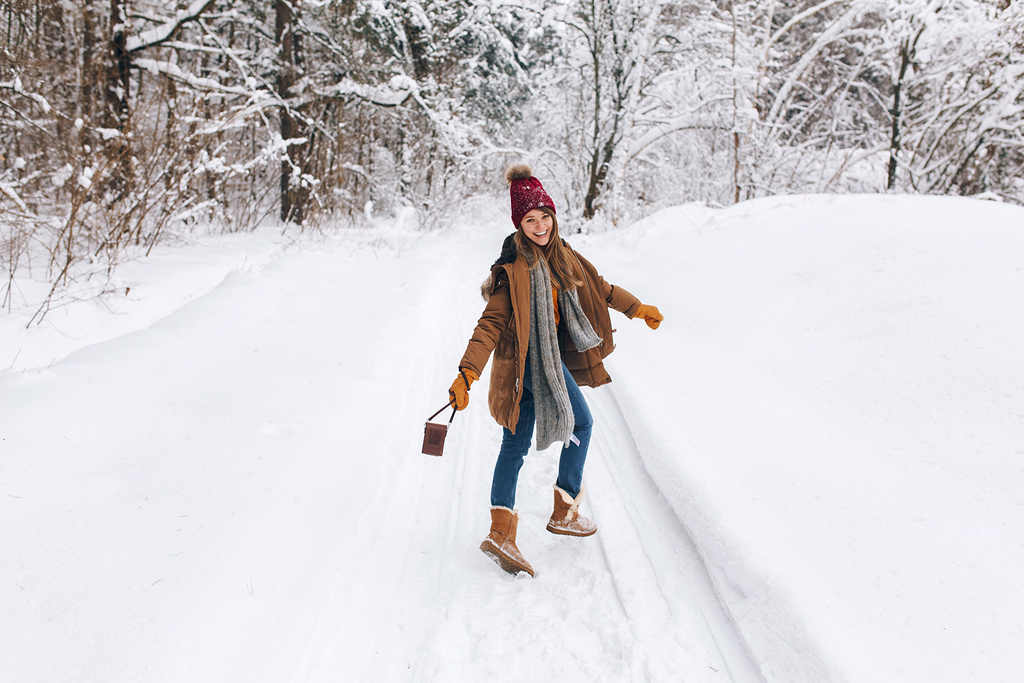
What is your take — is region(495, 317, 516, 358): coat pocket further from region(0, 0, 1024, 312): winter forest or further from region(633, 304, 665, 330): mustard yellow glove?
region(0, 0, 1024, 312): winter forest

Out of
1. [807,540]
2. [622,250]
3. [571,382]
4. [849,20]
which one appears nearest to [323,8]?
[622,250]

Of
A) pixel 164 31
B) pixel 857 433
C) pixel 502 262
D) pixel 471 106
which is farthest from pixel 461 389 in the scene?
pixel 471 106

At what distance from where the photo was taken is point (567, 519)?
2680 millimetres

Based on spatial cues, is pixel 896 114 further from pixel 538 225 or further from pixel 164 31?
pixel 164 31

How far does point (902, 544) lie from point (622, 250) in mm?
7408

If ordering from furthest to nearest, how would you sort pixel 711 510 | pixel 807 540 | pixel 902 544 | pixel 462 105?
pixel 462 105 < pixel 711 510 < pixel 807 540 < pixel 902 544

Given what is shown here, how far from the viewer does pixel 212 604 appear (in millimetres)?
2057

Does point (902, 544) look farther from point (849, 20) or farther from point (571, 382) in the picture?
point (849, 20)

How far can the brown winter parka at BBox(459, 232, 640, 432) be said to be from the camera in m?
2.36

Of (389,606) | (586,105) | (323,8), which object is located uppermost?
(323,8)

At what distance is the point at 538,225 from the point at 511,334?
0.48m

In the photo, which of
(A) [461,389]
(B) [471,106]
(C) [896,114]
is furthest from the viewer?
(B) [471,106]

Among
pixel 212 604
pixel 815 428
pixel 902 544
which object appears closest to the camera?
pixel 212 604

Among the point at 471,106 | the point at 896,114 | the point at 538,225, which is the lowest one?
the point at 538,225
